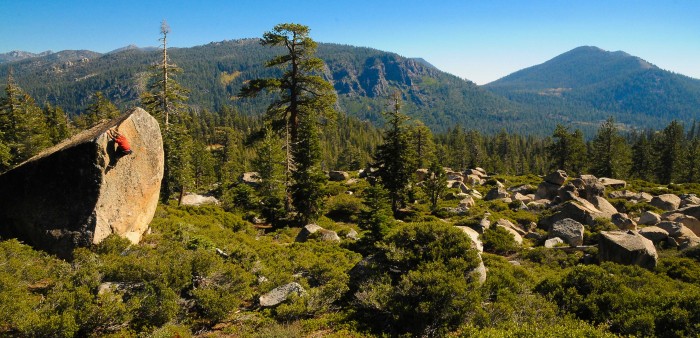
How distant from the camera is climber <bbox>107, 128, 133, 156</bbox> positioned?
13.5 metres

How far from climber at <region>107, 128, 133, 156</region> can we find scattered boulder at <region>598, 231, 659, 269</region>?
76.9 ft

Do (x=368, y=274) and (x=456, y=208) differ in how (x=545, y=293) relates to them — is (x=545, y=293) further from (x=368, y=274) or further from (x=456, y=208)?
(x=456, y=208)

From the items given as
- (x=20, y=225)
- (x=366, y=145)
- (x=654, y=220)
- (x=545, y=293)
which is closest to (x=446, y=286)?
(x=545, y=293)

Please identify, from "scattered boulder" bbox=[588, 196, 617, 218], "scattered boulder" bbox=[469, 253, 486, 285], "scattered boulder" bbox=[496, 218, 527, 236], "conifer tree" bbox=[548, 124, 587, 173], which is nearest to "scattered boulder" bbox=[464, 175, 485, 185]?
"conifer tree" bbox=[548, 124, 587, 173]

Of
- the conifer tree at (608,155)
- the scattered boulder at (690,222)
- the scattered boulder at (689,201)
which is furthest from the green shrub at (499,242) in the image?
the conifer tree at (608,155)

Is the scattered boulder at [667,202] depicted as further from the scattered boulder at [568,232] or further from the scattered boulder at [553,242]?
the scattered boulder at [553,242]

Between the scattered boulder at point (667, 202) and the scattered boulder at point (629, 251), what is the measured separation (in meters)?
22.8

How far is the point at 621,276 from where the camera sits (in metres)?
13.3

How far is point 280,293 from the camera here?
12398 mm

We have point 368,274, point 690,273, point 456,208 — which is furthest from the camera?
point 456,208

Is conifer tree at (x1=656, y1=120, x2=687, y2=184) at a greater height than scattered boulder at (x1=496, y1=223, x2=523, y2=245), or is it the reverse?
conifer tree at (x1=656, y1=120, x2=687, y2=184)

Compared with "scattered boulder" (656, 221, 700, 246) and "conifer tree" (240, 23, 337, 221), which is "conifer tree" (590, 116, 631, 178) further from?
"conifer tree" (240, 23, 337, 221)

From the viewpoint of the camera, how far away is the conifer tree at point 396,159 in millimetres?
36125

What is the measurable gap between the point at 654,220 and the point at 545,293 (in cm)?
2392
